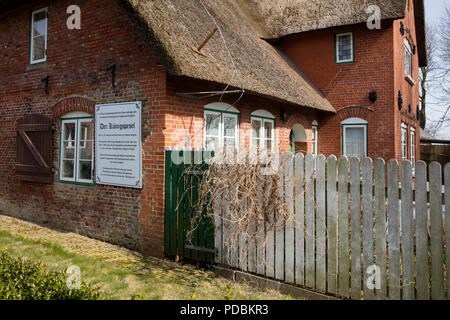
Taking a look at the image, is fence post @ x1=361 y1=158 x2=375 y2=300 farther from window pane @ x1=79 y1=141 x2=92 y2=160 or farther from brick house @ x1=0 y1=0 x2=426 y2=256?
window pane @ x1=79 y1=141 x2=92 y2=160

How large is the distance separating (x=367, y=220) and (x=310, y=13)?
10978 mm

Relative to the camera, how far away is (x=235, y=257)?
5.10 meters

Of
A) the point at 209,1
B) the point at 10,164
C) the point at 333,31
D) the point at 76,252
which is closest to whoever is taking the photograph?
the point at 76,252

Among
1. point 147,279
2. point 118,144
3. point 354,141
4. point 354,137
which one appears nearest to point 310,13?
point 354,137

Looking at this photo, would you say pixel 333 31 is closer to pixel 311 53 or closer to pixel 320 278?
pixel 311 53

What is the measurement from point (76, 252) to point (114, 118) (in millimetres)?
2668

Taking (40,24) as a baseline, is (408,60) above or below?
above

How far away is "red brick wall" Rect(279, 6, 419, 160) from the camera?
454 inches

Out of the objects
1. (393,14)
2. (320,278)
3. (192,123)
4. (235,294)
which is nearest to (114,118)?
(192,123)

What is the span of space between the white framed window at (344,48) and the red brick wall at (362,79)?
6.2 inches

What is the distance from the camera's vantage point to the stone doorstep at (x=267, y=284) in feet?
14.0

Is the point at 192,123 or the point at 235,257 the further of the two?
the point at 192,123

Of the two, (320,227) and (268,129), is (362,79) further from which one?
(320,227)

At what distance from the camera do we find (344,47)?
1246 centimetres
